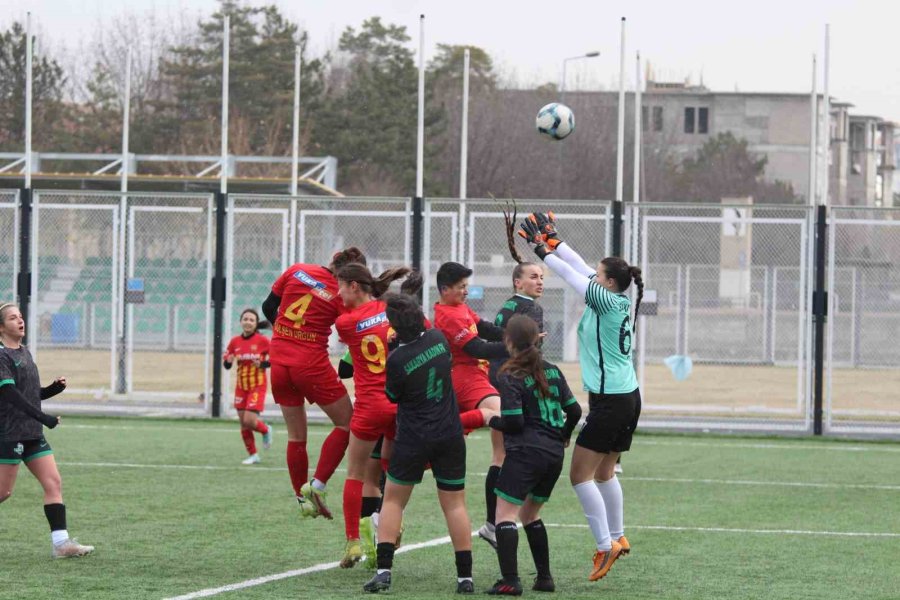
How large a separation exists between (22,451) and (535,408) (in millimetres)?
3436

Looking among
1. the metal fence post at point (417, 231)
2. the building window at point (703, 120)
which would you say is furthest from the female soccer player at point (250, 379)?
the building window at point (703, 120)

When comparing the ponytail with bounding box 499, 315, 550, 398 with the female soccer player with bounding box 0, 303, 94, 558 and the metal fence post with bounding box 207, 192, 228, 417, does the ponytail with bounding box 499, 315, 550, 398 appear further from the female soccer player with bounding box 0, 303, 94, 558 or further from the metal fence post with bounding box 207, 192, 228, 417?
the metal fence post with bounding box 207, 192, 228, 417

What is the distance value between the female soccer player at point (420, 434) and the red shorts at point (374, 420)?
1.68 ft

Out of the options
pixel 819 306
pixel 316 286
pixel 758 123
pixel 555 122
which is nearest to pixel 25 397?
pixel 316 286

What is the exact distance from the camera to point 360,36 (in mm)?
55156

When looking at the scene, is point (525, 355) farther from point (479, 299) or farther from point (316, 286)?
point (479, 299)

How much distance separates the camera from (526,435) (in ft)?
25.8

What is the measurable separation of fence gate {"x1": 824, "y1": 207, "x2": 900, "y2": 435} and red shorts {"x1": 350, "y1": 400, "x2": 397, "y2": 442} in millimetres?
10976

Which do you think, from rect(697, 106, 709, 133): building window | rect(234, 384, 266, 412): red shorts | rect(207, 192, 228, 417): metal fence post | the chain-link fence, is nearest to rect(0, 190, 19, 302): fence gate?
the chain-link fence

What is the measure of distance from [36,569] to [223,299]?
11.2 meters

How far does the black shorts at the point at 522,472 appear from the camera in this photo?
7.80 m

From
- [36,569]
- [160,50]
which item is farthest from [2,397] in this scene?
[160,50]

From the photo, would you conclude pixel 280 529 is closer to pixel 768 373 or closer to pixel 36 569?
pixel 36 569

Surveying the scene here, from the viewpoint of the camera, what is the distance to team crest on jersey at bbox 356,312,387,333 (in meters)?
8.50
